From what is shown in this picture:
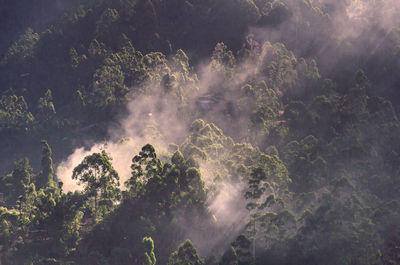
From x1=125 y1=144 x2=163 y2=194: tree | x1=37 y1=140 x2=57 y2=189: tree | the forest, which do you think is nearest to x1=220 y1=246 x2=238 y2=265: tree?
the forest

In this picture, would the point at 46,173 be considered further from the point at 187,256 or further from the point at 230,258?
the point at 230,258

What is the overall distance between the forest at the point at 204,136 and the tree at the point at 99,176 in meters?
0.25

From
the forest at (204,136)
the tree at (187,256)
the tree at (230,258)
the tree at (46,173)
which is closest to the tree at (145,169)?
the forest at (204,136)

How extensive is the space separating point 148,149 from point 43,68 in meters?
79.4

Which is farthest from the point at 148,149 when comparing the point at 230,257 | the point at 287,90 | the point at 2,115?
the point at 2,115

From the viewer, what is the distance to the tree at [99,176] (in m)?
47.9

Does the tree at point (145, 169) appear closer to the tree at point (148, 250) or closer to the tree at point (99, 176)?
the tree at point (99, 176)

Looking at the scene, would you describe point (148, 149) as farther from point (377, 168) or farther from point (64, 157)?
point (64, 157)

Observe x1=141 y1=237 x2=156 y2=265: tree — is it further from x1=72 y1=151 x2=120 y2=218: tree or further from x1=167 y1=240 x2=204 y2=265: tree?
x1=72 y1=151 x2=120 y2=218: tree

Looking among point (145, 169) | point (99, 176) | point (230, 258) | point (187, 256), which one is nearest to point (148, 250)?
point (187, 256)

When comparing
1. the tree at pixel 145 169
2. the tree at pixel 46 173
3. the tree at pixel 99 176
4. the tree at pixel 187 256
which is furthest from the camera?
the tree at pixel 46 173

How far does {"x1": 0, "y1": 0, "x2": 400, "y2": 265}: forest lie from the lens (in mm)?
49281

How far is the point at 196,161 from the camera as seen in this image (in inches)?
2046

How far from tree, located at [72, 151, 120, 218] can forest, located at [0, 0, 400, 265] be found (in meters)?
0.25
